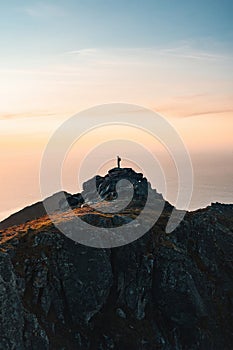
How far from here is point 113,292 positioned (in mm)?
49844

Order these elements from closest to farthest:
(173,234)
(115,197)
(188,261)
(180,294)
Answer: (180,294) → (188,261) → (173,234) → (115,197)

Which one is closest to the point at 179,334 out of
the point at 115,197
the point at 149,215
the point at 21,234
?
the point at 149,215

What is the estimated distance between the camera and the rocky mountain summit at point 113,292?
43.2 metres

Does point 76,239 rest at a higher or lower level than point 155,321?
higher

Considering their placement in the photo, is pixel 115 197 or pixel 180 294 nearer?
pixel 180 294

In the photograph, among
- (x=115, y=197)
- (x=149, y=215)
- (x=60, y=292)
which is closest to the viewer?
(x=60, y=292)

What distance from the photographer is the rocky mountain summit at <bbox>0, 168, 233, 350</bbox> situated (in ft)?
142

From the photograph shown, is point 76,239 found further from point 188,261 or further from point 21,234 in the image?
point 188,261

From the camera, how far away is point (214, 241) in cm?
6172

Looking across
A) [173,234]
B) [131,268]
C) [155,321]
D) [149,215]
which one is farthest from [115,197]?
[155,321]

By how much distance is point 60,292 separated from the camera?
46844 mm

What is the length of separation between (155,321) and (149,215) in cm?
1929

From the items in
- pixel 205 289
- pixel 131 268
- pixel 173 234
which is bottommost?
pixel 205 289

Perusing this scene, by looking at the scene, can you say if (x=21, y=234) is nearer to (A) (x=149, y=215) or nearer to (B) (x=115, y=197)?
(A) (x=149, y=215)
